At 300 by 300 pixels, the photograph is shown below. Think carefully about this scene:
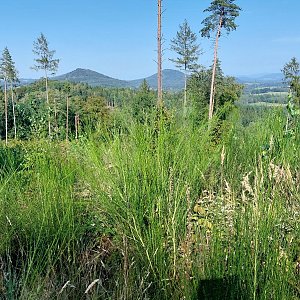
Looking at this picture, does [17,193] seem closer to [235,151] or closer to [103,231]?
[103,231]

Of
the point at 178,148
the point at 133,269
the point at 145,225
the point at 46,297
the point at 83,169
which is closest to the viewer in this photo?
the point at 46,297

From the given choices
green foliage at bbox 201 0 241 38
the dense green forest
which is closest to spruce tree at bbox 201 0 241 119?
green foliage at bbox 201 0 241 38

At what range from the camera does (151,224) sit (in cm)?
183

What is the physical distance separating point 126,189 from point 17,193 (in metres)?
0.84

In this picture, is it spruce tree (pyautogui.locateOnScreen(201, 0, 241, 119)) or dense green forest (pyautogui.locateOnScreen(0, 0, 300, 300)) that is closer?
dense green forest (pyautogui.locateOnScreen(0, 0, 300, 300))

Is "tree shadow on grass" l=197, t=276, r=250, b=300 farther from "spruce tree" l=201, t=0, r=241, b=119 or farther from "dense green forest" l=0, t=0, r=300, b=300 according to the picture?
"spruce tree" l=201, t=0, r=241, b=119

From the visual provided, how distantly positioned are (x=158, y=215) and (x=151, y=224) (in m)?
0.07

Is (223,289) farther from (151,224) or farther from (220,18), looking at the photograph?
(220,18)

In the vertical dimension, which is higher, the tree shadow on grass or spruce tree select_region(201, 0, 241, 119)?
spruce tree select_region(201, 0, 241, 119)

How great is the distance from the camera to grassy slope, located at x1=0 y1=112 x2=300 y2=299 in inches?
53.6

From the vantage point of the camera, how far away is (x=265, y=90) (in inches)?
126

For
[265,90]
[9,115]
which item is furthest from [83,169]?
[9,115]

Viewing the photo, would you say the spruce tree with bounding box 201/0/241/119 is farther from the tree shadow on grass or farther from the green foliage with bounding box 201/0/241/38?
the tree shadow on grass

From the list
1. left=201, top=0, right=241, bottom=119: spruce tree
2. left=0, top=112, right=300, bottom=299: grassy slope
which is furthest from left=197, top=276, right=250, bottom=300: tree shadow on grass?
left=201, top=0, right=241, bottom=119: spruce tree
